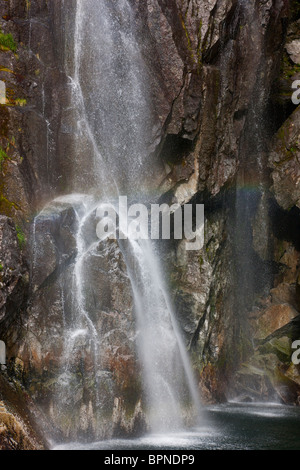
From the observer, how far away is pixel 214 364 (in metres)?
21.0

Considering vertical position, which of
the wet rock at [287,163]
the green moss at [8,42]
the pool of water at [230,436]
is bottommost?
the pool of water at [230,436]

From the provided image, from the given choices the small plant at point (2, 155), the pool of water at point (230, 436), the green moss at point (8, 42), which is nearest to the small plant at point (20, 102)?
the green moss at point (8, 42)

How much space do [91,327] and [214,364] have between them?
7835 millimetres

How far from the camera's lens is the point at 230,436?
14453mm

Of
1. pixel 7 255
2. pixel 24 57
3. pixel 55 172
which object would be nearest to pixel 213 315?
pixel 55 172

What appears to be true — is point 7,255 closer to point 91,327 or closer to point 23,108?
point 91,327

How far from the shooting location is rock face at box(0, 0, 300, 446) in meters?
14.4

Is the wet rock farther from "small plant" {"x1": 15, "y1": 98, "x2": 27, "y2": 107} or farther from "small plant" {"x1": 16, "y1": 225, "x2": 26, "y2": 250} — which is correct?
"small plant" {"x1": 16, "y1": 225, "x2": 26, "y2": 250}

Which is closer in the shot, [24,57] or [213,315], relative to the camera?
[24,57]

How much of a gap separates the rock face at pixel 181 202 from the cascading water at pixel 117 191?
19 cm

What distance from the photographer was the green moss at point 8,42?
16562 millimetres

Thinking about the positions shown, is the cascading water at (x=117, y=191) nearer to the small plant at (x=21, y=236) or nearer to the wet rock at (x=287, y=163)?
the small plant at (x=21, y=236)

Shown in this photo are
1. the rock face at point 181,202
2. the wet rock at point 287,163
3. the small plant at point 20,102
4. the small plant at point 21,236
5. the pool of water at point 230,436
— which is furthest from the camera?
the wet rock at point 287,163
